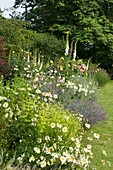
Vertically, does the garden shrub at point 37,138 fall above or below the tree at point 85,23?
below

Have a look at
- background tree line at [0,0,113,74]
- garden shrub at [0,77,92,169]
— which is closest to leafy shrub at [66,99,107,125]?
garden shrub at [0,77,92,169]

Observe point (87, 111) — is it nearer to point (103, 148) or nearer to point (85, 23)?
point (103, 148)

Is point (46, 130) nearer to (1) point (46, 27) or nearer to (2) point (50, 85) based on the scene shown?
(2) point (50, 85)

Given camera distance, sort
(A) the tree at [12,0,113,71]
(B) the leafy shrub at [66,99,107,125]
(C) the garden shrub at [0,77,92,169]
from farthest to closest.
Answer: (A) the tree at [12,0,113,71] < (B) the leafy shrub at [66,99,107,125] < (C) the garden shrub at [0,77,92,169]

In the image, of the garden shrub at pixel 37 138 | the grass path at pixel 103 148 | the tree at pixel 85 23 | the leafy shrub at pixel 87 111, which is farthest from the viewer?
the tree at pixel 85 23

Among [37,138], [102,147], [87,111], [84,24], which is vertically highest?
[84,24]

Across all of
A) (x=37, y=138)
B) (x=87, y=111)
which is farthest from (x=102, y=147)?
(x=37, y=138)

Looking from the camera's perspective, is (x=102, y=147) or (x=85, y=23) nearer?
(x=102, y=147)

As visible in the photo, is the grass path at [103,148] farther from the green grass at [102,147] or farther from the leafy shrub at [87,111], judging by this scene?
the leafy shrub at [87,111]

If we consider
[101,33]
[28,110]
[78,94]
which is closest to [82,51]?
[101,33]

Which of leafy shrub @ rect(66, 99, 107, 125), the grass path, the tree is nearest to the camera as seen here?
the grass path

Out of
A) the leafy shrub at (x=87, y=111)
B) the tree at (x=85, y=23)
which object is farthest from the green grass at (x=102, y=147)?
the tree at (x=85, y=23)

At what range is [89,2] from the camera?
18344 mm

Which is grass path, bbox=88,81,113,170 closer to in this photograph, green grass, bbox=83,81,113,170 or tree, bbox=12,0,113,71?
green grass, bbox=83,81,113,170
